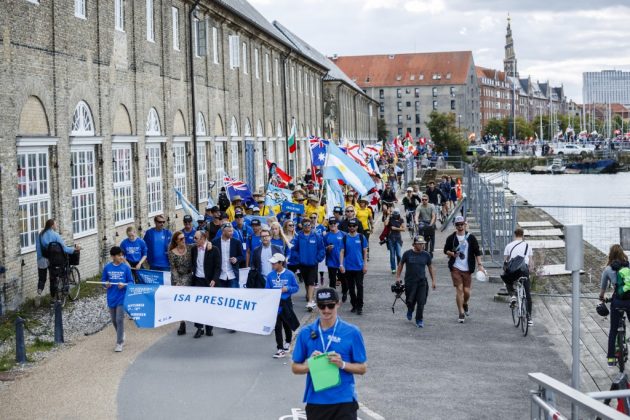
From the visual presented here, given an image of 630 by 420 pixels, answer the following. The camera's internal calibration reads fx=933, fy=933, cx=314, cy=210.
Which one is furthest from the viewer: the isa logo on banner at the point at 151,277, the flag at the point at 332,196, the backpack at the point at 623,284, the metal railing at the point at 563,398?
the flag at the point at 332,196

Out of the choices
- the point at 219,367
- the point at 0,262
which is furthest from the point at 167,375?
the point at 0,262

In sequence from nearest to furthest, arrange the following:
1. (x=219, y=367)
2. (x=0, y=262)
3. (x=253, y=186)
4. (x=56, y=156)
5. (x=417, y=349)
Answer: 1. (x=219, y=367)
2. (x=417, y=349)
3. (x=0, y=262)
4. (x=56, y=156)
5. (x=253, y=186)

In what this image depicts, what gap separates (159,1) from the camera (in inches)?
1128

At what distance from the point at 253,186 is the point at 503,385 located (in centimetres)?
3175

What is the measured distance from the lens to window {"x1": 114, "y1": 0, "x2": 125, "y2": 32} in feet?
80.7

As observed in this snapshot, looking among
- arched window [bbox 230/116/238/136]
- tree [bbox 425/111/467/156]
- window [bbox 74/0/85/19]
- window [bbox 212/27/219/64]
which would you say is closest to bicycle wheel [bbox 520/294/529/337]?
window [bbox 74/0/85/19]

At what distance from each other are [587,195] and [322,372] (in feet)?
252

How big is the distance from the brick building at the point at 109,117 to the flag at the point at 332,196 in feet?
18.8

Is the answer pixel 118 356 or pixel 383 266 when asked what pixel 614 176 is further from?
pixel 118 356

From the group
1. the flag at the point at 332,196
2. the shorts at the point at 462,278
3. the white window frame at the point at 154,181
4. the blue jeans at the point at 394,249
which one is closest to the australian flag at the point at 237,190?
the white window frame at the point at 154,181

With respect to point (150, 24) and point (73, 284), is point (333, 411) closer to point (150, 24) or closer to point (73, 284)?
point (73, 284)

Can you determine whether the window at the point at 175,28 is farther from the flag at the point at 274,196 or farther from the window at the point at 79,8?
the flag at the point at 274,196

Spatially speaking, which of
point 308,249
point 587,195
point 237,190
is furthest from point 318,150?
point 587,195

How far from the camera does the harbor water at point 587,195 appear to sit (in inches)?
875
